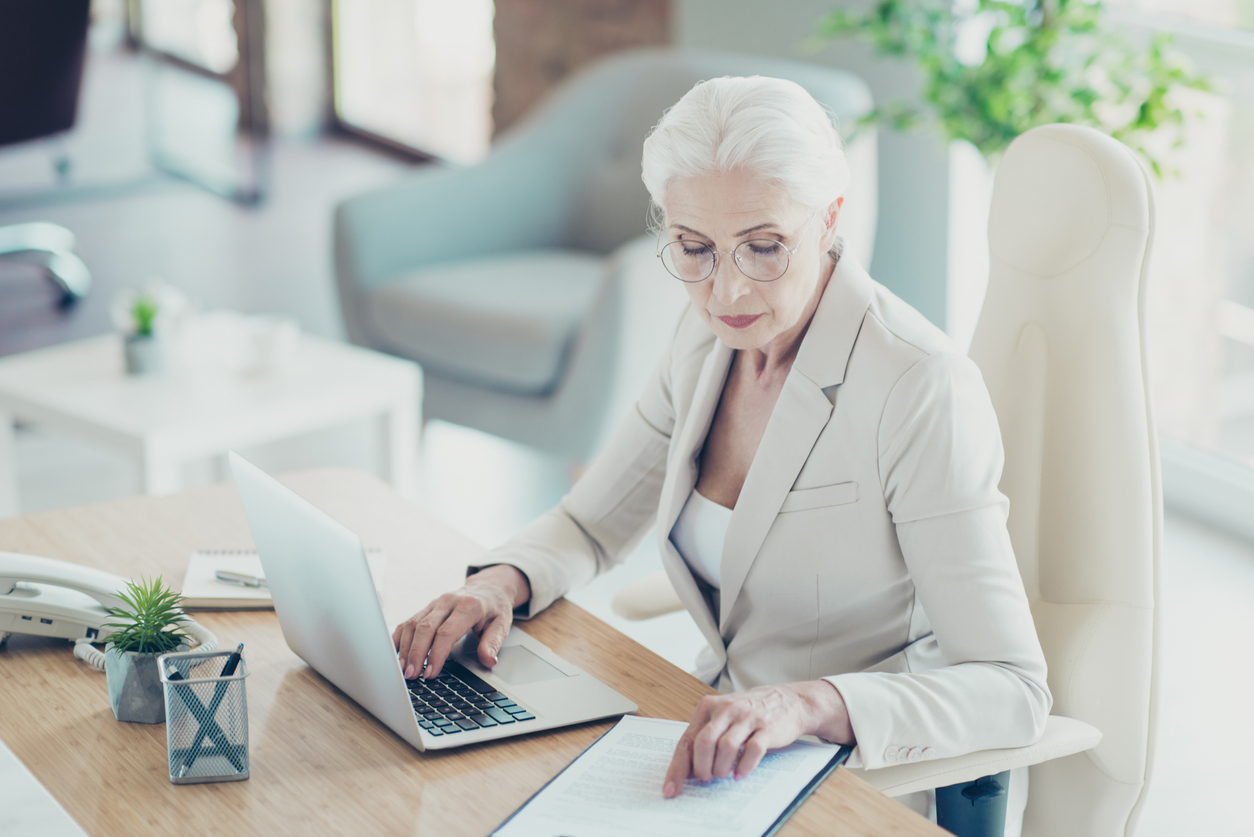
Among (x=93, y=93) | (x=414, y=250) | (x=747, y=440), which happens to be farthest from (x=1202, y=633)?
(x=93, y=93)

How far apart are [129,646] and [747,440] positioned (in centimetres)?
68

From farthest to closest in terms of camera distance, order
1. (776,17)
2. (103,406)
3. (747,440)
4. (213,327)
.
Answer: (776,17)
(213,327)
(103,406)
(747,440)

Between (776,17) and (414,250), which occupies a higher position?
(776,17)

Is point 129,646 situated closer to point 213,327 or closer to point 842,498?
point 842,498

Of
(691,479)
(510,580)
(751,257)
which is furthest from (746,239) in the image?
(510,580)

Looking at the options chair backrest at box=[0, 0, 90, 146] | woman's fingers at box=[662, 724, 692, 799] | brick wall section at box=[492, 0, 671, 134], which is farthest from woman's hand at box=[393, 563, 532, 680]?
chair backrest at box=[0, 0, 90, 146]

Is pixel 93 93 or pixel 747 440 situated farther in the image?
pixel 93 93

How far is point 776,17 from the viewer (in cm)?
387

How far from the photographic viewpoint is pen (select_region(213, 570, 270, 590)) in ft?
4.67

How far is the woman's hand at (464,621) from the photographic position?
4.21 ft

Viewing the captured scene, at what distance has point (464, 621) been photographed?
52.2 inches

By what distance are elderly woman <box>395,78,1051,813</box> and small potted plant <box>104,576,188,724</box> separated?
23cm

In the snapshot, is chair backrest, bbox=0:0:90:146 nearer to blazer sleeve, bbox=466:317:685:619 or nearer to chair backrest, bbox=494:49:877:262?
chair backrest, bbox=494:49:877:262

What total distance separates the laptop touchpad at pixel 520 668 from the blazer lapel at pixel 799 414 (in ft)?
0.77
